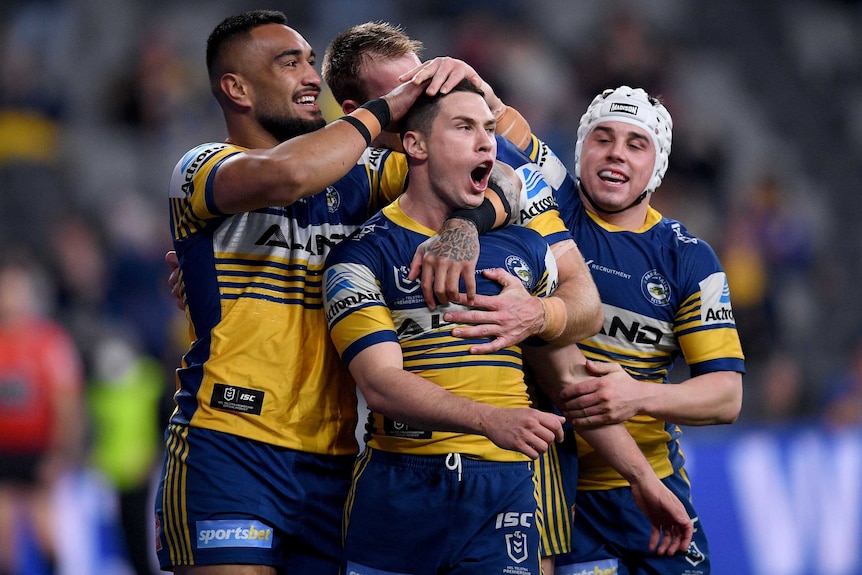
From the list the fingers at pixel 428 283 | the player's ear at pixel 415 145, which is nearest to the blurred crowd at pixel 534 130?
the player's ear at pixel 415 145

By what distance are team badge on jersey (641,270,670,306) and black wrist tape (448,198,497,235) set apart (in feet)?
2.95

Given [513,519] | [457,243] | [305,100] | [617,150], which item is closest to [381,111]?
[305,100]

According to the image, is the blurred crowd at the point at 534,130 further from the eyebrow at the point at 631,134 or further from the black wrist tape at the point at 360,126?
the black wrist tape at the point at 360,126

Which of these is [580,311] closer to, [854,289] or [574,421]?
[574,421]

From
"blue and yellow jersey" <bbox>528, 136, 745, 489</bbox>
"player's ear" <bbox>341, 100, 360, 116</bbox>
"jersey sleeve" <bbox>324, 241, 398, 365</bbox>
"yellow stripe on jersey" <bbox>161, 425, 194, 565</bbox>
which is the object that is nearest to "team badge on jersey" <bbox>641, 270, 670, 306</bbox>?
"blue and yellow jersey" <bbox>528, 136, 745, 489</bbox>

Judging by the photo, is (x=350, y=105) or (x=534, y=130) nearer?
(x=350, y=105)

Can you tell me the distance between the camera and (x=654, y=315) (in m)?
5.50

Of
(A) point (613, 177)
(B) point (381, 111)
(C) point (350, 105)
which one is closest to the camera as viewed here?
(B) point (381, 111)

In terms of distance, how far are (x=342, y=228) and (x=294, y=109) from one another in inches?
23.5

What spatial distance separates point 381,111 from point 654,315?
156 cm

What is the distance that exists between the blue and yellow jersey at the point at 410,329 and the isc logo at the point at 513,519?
0.21 meters

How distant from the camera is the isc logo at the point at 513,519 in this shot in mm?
4594

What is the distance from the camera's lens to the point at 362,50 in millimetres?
5758

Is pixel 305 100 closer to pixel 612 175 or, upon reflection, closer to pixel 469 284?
pixel 469 284
